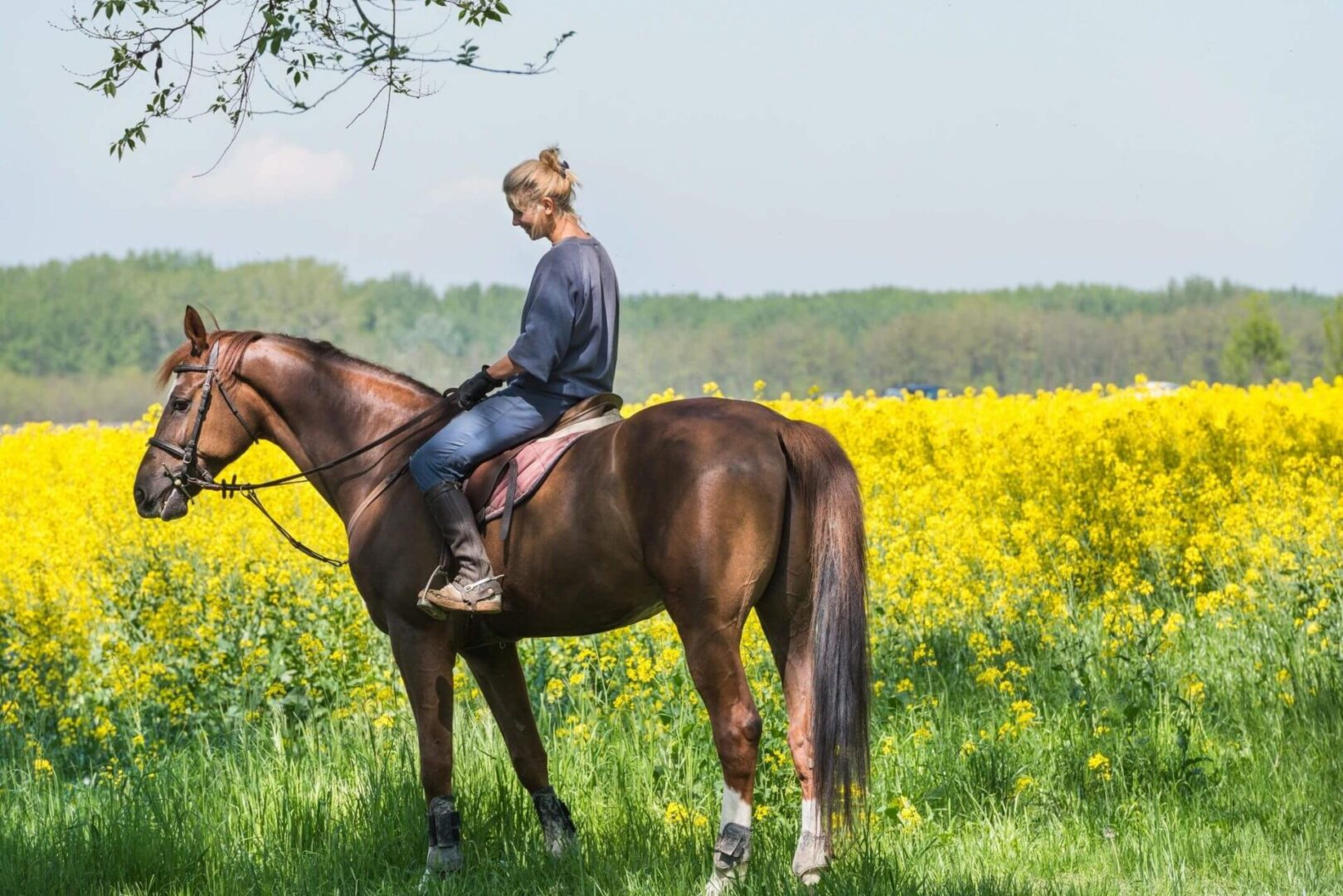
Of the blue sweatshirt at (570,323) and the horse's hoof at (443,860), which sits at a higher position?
the blue sweatshirt at (570,323)

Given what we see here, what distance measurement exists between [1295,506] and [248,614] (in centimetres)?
624

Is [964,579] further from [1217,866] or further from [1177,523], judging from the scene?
[1217,866]

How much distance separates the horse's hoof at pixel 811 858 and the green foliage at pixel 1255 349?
46.4 m

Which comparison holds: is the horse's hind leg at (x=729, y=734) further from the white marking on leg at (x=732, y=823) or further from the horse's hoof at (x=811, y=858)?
the horse's hoof at (x=811, y=858)

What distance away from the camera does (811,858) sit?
4727 millimetres

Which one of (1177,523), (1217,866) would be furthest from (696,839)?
(1177,523)

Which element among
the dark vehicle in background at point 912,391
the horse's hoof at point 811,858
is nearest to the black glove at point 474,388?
the horse's hoof at point 811,858

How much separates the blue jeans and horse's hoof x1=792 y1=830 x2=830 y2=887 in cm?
173

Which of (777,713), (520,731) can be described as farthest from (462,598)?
(777,713)

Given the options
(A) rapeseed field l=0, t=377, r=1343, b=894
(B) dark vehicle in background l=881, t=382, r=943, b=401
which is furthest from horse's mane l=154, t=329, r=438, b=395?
(B) dark vehicle in background l=881, t=382, r=943, b=401

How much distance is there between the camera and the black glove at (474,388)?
523 centimetres

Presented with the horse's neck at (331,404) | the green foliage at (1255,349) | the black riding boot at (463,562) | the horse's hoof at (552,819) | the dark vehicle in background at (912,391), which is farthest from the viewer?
the green foliage at (1255,349)

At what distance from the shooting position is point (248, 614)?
8.06 meters

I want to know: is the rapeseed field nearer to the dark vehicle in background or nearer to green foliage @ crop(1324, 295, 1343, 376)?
the dark vehicle in background
